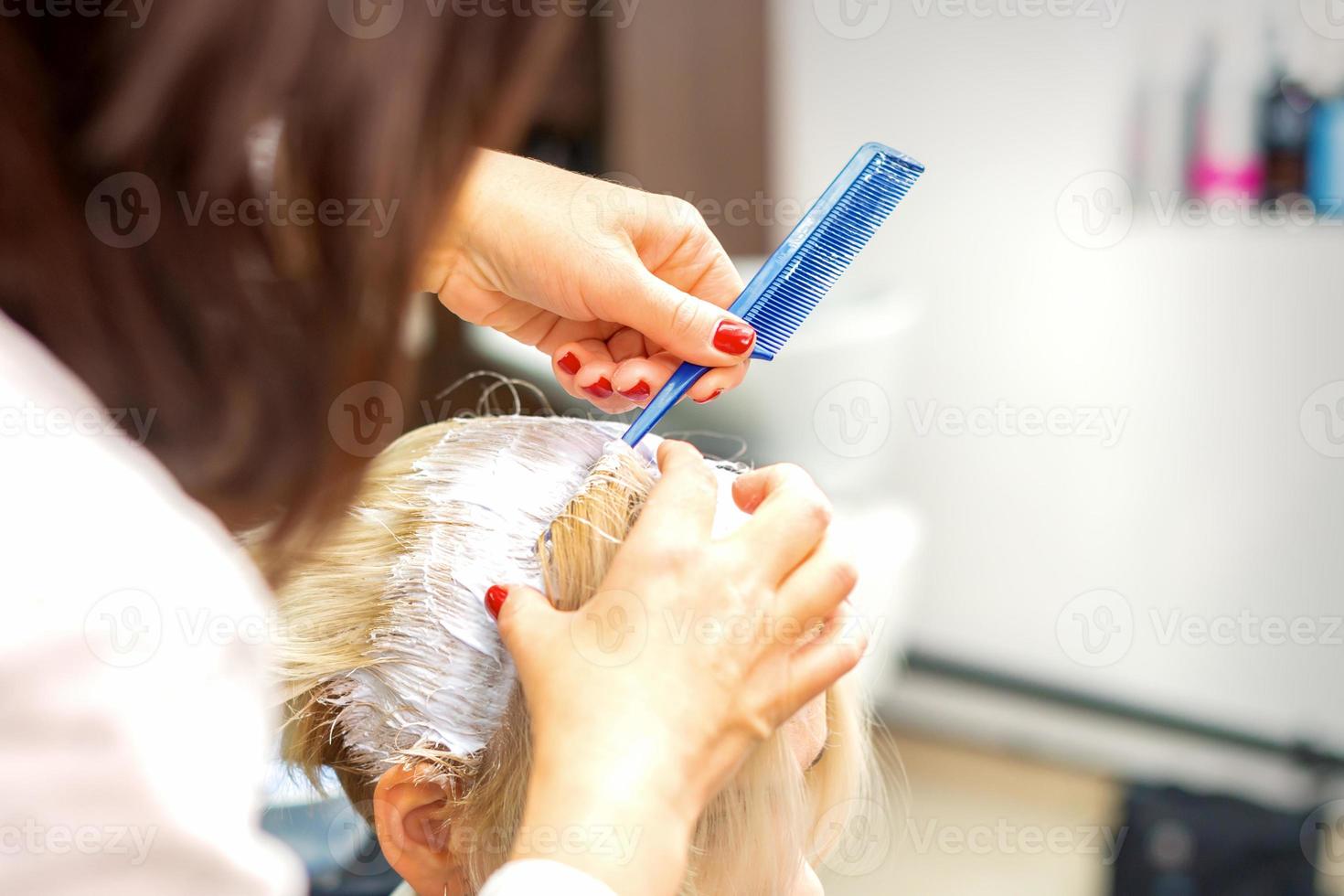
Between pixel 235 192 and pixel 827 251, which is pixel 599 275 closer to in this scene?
pixel 827 251

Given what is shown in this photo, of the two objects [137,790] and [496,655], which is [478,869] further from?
[137,790]

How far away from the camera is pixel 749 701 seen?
0.59m

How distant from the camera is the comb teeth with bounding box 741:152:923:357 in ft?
2.56

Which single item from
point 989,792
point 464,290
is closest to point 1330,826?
point 989,792

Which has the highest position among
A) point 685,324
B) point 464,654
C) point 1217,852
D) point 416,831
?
point 685,324

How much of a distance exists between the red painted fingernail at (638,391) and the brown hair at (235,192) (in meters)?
0.33

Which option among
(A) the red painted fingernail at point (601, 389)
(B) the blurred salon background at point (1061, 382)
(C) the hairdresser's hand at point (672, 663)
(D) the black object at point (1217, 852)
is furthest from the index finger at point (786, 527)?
(D) the black object at point (1217, 852)

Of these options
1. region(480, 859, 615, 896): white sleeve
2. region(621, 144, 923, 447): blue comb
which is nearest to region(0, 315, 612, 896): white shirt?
region(480, 859, 615, 896): white sleeve

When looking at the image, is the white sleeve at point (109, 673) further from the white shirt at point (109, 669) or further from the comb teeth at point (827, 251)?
the comb teeth at point (827, 251)

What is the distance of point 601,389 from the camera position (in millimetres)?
845

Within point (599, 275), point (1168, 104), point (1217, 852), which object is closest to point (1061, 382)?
point (1168, 104)

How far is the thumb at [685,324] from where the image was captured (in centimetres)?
74

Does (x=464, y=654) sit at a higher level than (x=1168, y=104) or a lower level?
lower

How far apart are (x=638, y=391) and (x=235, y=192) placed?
0.40 metres
